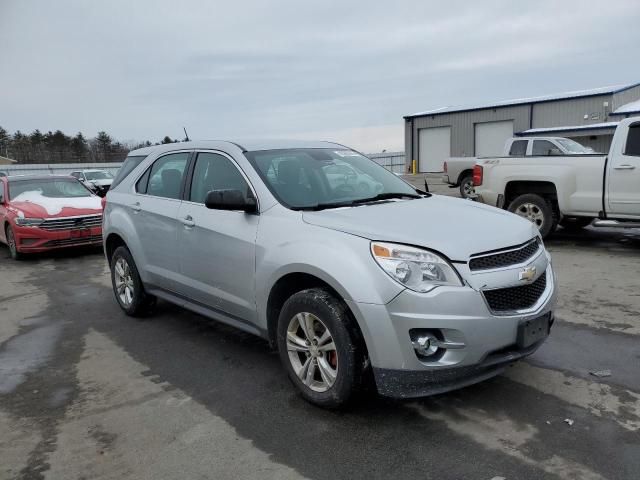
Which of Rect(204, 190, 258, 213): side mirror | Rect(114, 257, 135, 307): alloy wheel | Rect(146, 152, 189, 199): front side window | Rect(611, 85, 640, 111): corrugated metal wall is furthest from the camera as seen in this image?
Rect(611, 85, 640, 111): corrugated metal wall

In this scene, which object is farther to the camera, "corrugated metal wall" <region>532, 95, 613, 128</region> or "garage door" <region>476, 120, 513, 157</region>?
"garage door" <region>476, 120, 513, 157</region>

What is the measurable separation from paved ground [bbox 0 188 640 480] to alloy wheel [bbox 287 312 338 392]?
0.71 ft

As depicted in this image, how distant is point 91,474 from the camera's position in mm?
2859

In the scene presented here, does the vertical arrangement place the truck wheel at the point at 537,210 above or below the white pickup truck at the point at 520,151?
below

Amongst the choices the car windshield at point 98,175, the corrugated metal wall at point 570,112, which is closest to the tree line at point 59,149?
the car windshield at point 98,175

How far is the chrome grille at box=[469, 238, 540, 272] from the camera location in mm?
3107

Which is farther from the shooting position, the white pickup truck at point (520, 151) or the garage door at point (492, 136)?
the garage door at point (492, 136)

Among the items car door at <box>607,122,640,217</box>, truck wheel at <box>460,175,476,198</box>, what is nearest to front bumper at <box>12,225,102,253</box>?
car door at <box>607,122,640,217</box>

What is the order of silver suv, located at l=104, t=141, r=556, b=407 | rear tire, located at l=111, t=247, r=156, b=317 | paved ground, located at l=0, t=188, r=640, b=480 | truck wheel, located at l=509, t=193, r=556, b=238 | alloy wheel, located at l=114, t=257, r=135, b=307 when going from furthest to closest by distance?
truck wheel, located at l=509, t=193, r=556, b=238
alloy wheel, located at l=114, t=257, r=135, b=307
rear tire, located at l=111, t=247, r=156, b=317
silver suv, located at l=104, t=141, r=556, b=407
paved ground, located at l=0, t=188, r=640, b=480

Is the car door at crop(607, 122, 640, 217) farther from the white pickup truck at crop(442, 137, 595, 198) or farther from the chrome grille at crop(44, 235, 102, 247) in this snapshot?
the chrome grille at crop(44, 235, 102, 247)

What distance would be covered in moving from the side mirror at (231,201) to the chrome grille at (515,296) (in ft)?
5.74

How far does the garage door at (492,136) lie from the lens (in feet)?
104

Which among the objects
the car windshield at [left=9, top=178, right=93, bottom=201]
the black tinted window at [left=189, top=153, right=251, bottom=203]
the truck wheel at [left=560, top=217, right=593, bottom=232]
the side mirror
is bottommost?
the truck wheel at [left=560, top=217, right=593, bottom=232]

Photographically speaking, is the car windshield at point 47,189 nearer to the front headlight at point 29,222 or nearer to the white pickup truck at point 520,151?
the front headlight at point 29,222
